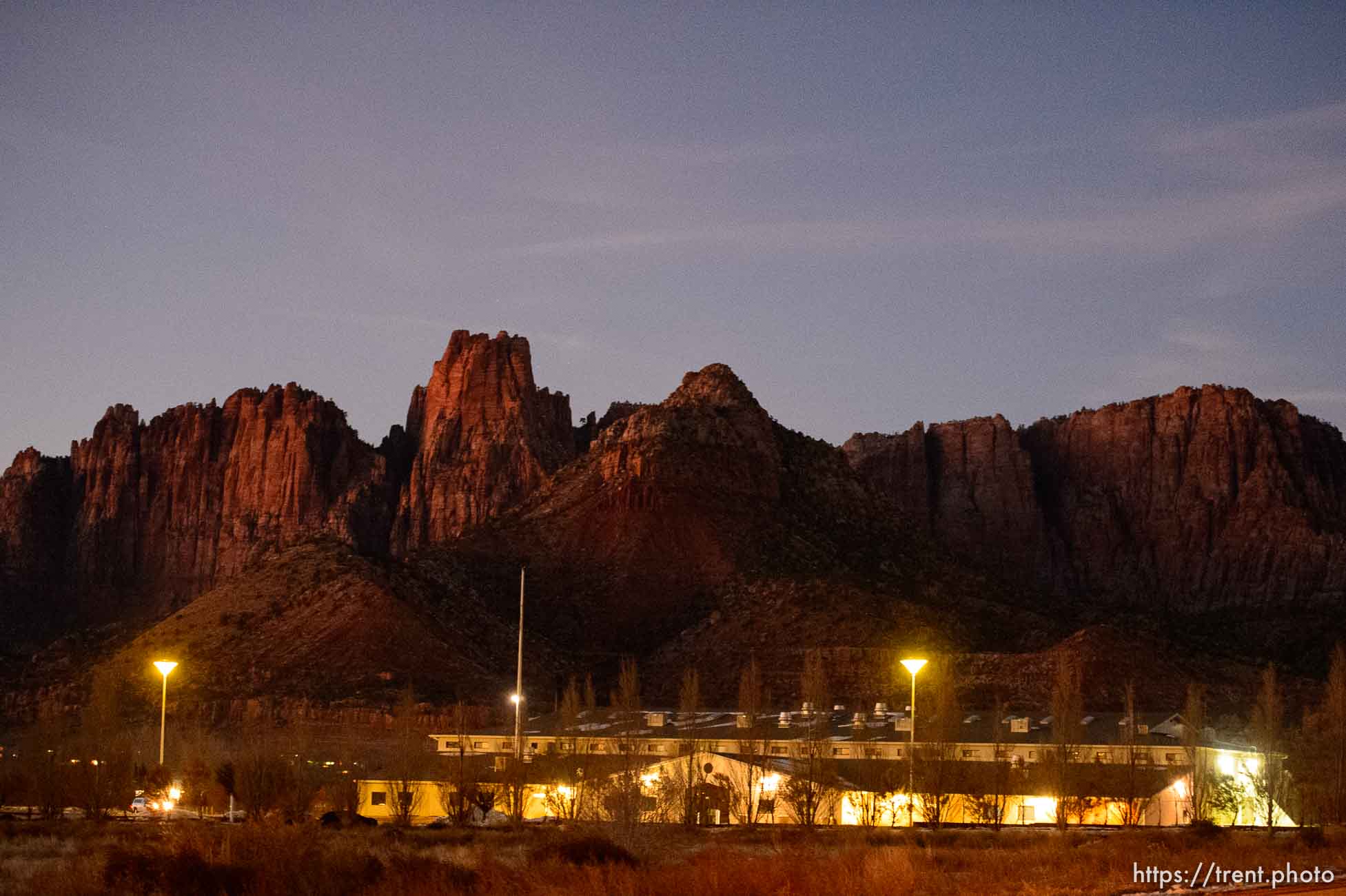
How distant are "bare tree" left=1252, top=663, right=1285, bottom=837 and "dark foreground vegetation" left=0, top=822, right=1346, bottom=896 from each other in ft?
52.0

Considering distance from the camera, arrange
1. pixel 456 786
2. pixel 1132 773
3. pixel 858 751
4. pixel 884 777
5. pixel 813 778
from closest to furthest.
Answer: pixel 1132 773 → pixel 813 778 → pixel 884 777 → pixel 456 786 → pixel 858 751

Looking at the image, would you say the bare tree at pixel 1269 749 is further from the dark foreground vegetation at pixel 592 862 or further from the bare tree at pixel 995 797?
the dark foreground vegetation at pixel 592 862

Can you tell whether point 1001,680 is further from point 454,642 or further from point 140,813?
point 140,813

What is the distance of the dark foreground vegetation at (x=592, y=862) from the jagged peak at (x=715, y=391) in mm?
108800

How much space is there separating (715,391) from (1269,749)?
91.8m

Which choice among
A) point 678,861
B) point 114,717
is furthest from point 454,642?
point 678,861

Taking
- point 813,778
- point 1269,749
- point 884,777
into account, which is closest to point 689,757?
point 813,778

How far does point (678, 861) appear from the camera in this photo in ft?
174

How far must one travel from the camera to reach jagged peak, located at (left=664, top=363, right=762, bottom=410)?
6649 inches

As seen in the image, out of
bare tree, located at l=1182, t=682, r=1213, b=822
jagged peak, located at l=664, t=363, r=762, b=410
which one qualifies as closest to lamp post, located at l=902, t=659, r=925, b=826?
bare tree, located at l=1182, t=682, r=1213, b=822

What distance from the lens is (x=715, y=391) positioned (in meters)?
170

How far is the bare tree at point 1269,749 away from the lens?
76.9 metres

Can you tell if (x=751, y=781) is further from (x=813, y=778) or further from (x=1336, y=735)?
(x=1336, y=735)

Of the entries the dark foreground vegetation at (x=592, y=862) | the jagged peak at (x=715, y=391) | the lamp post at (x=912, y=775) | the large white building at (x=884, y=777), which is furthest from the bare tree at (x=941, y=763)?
the jagged peak at (x=715, y=391)
